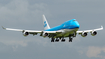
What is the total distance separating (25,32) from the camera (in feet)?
427

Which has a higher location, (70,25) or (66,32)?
(70,25)

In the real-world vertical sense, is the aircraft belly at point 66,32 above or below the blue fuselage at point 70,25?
below

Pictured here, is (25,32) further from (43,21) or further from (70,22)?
(43,21)

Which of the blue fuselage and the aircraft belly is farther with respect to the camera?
the aircraft belly

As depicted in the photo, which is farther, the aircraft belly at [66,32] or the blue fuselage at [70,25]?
the aircraft belly at [66,32]

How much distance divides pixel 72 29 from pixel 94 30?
49.1 feet

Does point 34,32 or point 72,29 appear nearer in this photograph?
point 72,29

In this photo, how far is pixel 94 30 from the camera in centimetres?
13738

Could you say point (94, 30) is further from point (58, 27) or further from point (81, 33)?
point (58, 27)

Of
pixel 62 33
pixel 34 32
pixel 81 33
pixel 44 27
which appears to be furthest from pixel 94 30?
pixel 44 27

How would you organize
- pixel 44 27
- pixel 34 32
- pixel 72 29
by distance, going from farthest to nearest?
pixel 44 27
pixel 34 32
pixel 72 29

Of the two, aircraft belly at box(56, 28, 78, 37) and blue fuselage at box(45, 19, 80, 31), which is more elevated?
blue fuselage at box(45, 19, 80, 31)

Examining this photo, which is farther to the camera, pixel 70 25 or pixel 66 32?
pixel 66 32

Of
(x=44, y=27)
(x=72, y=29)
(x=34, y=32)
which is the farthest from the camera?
(x=44, y=27)
